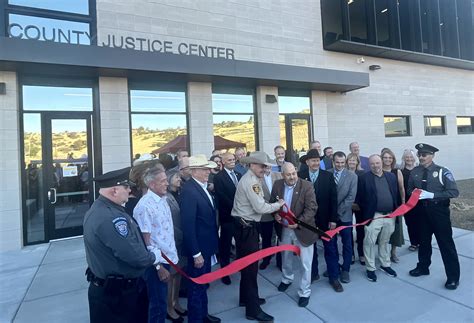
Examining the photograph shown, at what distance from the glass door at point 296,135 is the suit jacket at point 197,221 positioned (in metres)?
6.34

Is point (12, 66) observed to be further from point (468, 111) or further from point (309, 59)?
point (468, 111)

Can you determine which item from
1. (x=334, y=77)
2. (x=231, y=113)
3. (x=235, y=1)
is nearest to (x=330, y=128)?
(x=334, y=77)

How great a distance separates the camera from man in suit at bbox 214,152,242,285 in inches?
167

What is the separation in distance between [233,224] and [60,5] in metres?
6.97

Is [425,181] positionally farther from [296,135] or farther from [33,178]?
[33,178]

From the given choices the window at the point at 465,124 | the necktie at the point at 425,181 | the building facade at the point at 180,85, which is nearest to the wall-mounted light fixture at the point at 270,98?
the building facade at the point at 180,85

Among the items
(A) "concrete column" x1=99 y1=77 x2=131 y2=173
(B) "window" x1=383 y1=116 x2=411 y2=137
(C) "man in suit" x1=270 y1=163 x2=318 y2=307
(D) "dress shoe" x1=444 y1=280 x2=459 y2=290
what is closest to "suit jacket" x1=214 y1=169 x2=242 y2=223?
(C) "man in suit" x1=270 y1=163 x2=318 y2=307

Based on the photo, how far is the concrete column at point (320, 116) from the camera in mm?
9523

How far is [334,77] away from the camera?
28.7 ft

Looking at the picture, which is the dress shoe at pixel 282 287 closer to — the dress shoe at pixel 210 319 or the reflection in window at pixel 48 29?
the dress shoe at pixel 210 319

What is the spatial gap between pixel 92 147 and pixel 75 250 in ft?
8.07

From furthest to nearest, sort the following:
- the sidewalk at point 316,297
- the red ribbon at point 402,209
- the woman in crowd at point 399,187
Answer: the woman in crowd at point 399,187 → the red ribbon at point 402,209 → the sidewalk at point 316,297

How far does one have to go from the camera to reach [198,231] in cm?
304

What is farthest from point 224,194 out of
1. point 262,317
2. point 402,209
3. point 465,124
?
point 465,124
